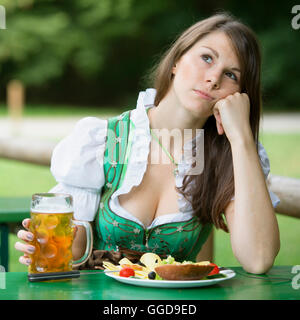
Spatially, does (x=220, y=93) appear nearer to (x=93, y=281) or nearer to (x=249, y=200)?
(x=249, y=200)

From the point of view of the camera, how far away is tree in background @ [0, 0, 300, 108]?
63.1 feet

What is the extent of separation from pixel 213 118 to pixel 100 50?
18.6 m

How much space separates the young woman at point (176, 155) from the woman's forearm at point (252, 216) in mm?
56

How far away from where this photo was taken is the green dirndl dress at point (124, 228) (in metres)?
1.86

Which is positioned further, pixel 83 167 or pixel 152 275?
pixel 83 167

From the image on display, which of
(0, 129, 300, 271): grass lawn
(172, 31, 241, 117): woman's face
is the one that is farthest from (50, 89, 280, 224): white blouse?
(0, 129, 300, 271): grass lawn

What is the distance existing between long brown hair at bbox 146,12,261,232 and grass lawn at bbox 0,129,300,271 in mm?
2596

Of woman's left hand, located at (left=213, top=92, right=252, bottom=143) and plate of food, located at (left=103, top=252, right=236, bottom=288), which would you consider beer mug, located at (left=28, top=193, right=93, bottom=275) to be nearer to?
plate of food, located at (left=103, top=252, right=236, bottom=288)

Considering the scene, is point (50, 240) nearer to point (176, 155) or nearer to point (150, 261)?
point (150, 261)

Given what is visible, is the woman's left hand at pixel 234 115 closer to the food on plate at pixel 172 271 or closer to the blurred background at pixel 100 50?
the food on plate at pixel 172 271

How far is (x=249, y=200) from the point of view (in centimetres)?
168

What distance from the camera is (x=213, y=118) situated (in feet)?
6.70

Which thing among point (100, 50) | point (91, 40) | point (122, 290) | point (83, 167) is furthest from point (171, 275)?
point (100, 50)

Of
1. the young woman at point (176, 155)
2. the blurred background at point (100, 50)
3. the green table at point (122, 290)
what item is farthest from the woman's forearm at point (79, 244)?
the blurred background at point (100, 50)
